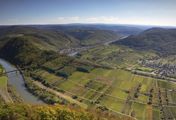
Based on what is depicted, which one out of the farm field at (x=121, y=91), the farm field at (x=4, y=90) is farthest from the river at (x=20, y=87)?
the farm field at (x=121, y=91)

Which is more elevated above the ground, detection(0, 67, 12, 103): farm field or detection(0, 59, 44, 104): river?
detection(0, 67, 12, 103): farm field

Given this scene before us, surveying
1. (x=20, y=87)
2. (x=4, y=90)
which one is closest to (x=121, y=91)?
(x=20, y=87)

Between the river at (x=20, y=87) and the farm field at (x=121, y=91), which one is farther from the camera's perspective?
the river at (x=20, y=87)

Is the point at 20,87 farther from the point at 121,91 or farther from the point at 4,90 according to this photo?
the point at 121,91

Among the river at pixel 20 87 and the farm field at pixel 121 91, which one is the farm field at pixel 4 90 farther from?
the farm field at pixel 121 91

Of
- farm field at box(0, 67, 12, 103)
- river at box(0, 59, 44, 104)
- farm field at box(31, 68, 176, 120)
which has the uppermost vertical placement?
farm field at box(0, 67, 12, 103)

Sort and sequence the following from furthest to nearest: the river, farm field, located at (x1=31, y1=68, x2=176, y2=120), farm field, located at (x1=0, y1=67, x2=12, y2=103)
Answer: the river
farm field, located at (x1=0, y1=67, x2=12, y2=103)
farm field, located at (x1=31, y1=68, x2=176, y2=120)

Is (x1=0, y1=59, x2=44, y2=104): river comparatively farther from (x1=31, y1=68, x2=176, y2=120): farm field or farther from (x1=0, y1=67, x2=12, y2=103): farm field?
(x1=31, y1=68, x2=176, y2=120): farm field

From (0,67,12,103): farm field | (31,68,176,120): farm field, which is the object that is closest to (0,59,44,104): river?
(0,67,12,103): farm field

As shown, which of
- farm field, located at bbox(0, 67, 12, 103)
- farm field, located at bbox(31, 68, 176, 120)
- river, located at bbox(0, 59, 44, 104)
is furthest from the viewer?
river, located at bbox(0, 59, 44, 104)

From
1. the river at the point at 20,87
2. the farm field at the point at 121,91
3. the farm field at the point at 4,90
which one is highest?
the farm field at the point at 4,90
